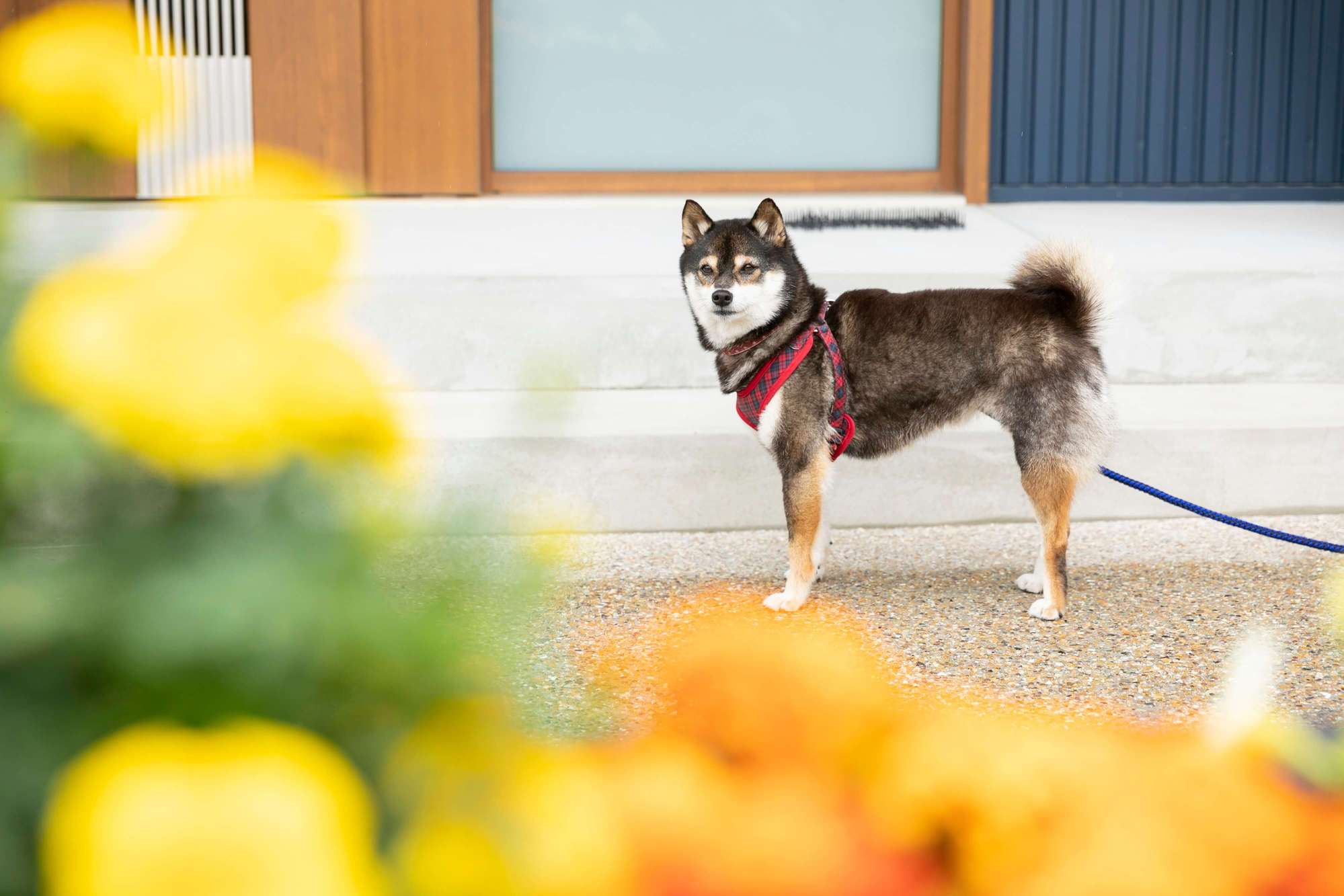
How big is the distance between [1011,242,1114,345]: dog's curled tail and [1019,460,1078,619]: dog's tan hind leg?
0.37 meters

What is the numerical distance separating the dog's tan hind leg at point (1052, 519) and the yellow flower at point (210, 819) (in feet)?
12.1

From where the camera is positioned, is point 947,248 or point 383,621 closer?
point 383,621

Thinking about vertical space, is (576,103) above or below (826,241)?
above

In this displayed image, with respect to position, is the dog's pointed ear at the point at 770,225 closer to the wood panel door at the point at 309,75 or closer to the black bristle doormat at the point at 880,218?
the black bristle doormat at the point at 880,218

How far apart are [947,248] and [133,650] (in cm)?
627

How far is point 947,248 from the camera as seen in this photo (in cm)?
655

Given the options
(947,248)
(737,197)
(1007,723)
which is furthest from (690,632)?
(737,197)

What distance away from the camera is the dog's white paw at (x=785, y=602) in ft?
13.1

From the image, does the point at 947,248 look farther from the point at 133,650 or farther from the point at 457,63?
the point at 133,650

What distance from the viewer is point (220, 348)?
0.51m

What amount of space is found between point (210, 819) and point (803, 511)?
373cm

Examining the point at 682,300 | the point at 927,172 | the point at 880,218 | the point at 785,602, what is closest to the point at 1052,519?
the point at 785,602

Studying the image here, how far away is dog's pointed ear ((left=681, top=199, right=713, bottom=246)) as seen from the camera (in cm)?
432

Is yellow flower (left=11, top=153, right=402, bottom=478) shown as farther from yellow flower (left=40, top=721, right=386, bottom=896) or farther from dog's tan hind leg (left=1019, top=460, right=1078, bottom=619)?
dog's tan hind leg (left=1019, top=460, right=1078, bottom=619)
